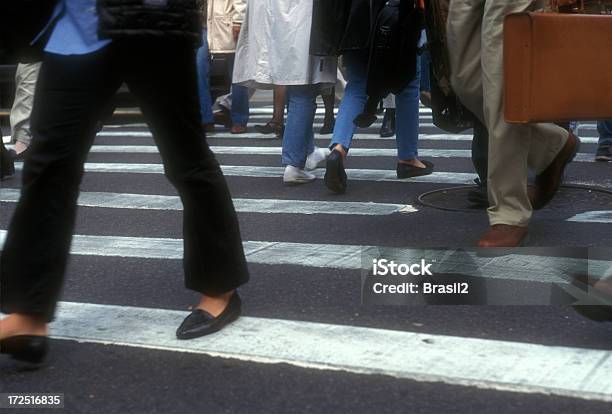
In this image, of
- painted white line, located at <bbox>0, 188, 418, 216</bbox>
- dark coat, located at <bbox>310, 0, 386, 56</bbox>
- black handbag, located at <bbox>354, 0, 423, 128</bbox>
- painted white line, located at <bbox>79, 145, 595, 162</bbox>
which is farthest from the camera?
painted white line, located at <bbox>79, 145, 595, 162</bbox>

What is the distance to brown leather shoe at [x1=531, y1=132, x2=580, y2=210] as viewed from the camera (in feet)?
17.6

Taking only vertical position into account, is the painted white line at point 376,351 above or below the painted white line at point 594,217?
above

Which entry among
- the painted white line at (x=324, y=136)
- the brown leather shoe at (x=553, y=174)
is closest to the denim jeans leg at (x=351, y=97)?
the brown leather shoe at (x=553, y=174)

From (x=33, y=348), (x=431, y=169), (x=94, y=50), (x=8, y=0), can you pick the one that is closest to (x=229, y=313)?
(x=33, y=348)

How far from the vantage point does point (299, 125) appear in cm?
744

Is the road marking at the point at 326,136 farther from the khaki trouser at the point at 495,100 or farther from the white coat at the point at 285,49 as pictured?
the khaki trouser at the point at 495,100

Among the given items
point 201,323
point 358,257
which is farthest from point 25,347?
point 358,257

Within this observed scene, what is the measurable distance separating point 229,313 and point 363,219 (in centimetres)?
219

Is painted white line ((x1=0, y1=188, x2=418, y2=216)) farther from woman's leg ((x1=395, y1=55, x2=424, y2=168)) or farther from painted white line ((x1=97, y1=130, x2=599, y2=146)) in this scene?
painted white line ((x1=97, y1=130, x2=599, y2=146))

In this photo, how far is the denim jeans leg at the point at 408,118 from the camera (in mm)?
7203

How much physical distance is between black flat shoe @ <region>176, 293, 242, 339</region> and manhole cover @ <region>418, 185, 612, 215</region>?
2574 millimetres

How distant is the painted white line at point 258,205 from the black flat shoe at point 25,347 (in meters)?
2.91

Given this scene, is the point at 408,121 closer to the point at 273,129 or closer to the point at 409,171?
the point at 409,171

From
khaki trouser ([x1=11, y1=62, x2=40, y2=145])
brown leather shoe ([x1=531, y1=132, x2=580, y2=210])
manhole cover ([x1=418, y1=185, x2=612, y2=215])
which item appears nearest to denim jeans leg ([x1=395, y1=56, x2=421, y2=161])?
manhole cover ([x1=418, y1=185, x2=612, y2=215])
